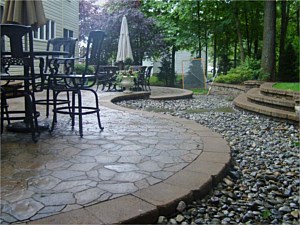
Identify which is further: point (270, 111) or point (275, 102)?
point (275, 102)

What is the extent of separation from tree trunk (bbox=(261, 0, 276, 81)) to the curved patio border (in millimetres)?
8208

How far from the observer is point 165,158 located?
2492 mm

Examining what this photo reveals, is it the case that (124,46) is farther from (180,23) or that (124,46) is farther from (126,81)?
(180,23)

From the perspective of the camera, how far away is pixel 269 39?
991cm

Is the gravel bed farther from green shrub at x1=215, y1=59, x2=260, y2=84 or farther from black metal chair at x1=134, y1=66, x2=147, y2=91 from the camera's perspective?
green shrub at x1=215, y1=59, x2=260, y2=84

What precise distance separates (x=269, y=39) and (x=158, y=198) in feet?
30.8

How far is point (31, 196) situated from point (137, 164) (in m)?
0.83

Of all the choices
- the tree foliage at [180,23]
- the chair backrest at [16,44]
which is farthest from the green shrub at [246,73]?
the chair backrest at [16,44]

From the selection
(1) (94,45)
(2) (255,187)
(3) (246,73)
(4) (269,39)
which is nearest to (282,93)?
(1) (94,45)

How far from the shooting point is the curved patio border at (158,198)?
1507 millimetres

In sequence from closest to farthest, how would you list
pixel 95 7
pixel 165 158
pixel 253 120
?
1. pixel 165 158
2. pixel 253 120
3. pixel 95 7

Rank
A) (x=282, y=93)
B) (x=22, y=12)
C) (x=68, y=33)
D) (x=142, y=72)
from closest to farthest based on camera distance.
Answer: (x=22, y=12)
(x=282, y=93)
(x=142, y=72)
(x=68, y=33)

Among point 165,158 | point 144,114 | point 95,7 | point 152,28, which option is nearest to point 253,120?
point 144,114

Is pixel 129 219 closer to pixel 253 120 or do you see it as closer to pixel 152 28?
pixel 253 120
